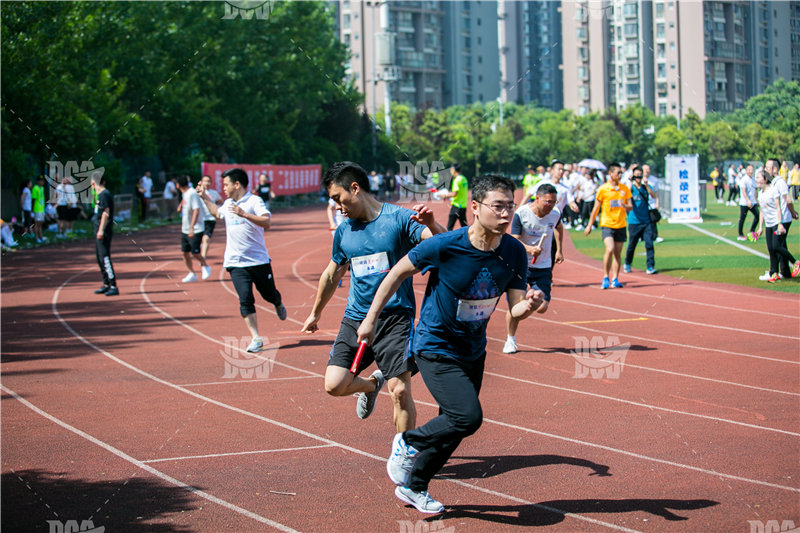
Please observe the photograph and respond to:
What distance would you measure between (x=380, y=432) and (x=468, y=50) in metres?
104

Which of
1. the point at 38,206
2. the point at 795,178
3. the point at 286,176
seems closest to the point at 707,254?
the point at 795,178

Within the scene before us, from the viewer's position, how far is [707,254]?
20078 millimetres

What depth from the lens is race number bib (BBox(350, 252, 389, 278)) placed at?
233 inches

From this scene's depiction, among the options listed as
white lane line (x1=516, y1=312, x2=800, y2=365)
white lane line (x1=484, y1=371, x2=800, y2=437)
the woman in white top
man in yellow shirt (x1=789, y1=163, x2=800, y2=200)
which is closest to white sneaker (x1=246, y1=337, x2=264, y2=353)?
white lane line (x1=484, y1=371, x2=800, y2=437)

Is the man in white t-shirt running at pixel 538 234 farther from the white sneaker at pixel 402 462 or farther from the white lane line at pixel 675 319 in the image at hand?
the white sneaker at pixel 402 462

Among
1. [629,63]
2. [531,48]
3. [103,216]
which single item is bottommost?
[103,216]

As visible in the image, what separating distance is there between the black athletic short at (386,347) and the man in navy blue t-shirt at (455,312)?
1.67 ft

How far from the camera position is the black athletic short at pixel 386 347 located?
571 centimetres

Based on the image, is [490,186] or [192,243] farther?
[192,243]

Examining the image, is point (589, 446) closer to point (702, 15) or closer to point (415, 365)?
point (415, 365)

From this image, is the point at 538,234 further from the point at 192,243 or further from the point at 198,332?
the point at 192,243

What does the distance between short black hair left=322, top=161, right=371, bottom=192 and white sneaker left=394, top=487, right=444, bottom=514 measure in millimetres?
1979

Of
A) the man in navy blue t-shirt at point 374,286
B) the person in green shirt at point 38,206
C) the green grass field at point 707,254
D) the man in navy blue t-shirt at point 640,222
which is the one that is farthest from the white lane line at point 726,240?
the person in green shirt at point 38,206

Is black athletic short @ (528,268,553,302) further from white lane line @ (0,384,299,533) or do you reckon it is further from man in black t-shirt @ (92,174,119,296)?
man in black t-shirt @ (92,174,119,296)
